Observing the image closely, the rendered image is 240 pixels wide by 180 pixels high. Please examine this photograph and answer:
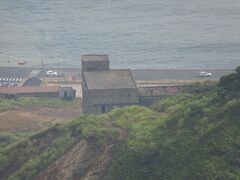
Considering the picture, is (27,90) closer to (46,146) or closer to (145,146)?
(46,146)

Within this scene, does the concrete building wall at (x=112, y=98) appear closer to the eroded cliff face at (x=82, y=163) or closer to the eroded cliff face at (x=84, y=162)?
the eroded cliff face at (x=84, y=162)

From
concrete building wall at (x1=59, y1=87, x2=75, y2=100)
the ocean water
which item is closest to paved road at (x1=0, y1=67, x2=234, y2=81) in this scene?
the ocean water

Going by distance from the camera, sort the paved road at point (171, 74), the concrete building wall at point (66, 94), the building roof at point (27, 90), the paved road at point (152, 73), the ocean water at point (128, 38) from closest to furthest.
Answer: the concrete building wall at point (66, 94) < the building roof at point (27, 90) < the paved road at point (171, 74) < the paved road at point (152, 73) < the ocean water at point (128, 38)

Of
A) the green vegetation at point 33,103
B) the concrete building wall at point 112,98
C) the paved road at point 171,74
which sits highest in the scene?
the concrete building wall at point 112,98

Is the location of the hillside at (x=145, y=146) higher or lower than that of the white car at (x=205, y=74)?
higher

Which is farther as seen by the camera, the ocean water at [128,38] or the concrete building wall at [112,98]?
the ocean water at [128,38]

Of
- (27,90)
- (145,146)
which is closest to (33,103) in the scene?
(27,90)

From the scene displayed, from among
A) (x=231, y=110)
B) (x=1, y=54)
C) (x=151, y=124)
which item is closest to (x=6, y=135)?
(x=151, y=124)

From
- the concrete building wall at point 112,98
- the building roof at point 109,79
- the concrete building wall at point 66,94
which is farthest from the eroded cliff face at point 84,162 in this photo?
the concrete building wall at point 66,94
